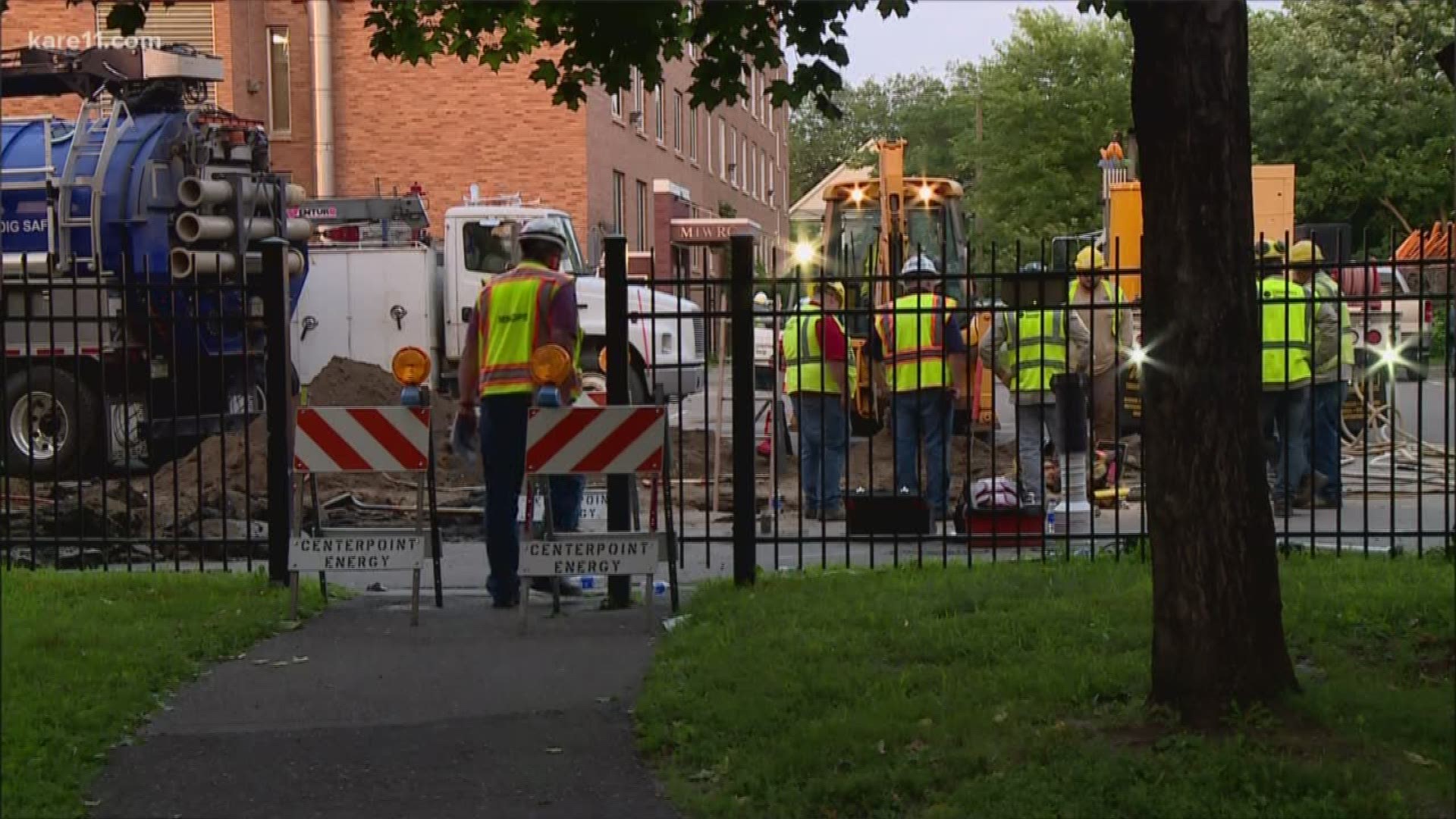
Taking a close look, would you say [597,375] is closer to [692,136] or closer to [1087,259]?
[1087,259]

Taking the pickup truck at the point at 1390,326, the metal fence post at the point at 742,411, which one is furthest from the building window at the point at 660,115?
the metal fence post at the point at 742,411

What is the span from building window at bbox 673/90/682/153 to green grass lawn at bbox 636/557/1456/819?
35993 millimetres

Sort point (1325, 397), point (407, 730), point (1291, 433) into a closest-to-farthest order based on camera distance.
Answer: point (407, 730) → point (1291, 433) → point (1325, 397)

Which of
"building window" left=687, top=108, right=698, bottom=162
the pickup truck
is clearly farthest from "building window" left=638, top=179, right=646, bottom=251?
the pickup truck

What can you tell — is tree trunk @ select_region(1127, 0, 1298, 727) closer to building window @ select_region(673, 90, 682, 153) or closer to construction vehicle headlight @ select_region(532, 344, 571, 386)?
construction vehicle headlight @ select_region(532, 344, 571, 386)

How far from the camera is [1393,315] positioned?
9.98 metres

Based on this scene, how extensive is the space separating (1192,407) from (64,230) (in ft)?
40.9

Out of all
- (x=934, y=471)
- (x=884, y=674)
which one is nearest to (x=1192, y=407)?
(x=884, y=674)

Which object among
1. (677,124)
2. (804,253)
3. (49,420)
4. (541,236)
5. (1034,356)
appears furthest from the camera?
(677,124)

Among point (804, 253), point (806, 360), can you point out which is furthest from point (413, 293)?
point (806, 360)

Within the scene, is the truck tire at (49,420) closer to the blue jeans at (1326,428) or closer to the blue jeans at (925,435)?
the blue jeans at (925,435)

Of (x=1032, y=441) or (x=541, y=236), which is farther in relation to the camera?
(x=1032, y=441)

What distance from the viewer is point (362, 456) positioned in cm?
913

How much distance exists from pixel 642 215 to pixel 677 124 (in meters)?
5.86
